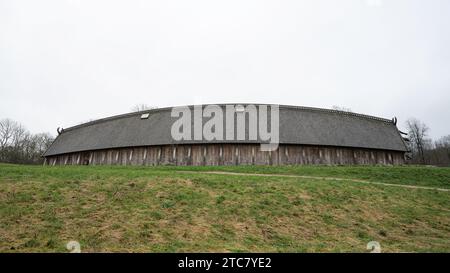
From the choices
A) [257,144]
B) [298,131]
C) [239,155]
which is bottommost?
[239,155]

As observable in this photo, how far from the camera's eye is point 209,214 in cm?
1097

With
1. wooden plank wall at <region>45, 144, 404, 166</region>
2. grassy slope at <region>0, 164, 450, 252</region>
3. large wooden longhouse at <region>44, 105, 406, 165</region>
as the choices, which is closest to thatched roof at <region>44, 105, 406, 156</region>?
large wooden longhouse at <region>44, 105, 406, 165</region>

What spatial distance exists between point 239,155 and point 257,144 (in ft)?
7.18

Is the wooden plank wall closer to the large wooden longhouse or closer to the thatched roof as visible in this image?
the large wooden longhouse

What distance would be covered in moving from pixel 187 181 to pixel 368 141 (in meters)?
26.0

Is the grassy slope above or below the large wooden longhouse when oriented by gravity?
below

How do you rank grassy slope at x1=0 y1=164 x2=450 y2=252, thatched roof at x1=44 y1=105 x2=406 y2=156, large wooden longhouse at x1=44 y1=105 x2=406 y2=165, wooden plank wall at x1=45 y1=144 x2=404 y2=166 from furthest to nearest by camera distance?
thatched roof at x1=44 y1=105 x2=406 y2=156, large wooden longhouse at x1=44 y1=105 x2=406 y2=165, wooden plank wall at x1=45 y1=144 x2=404 y2=166, grassy slope at x1=0 y1=164 x2=450 y2=252

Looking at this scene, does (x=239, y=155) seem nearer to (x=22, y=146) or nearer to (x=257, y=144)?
(x=257, y=144)

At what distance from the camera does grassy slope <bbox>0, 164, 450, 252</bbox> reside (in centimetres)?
862

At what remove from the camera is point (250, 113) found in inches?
1288

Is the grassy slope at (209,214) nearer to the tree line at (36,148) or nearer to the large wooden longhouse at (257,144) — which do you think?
the large wooden longhouse at (257,144)

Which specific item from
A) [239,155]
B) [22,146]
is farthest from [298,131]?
[22,146]
